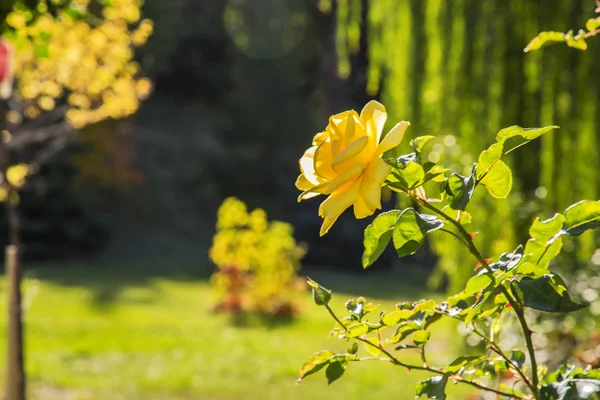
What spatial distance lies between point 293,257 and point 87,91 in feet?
14.7

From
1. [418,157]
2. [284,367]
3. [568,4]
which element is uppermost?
[568,4]

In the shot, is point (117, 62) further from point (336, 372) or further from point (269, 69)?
point (269, 69)

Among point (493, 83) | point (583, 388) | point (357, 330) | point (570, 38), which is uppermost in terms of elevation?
point (493, 83)

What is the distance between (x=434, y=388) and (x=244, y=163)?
1838 cm

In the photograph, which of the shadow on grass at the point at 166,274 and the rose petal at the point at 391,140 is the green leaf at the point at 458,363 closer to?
the rose petal at the point at 391,140

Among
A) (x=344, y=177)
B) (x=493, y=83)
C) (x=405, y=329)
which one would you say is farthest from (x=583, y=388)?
(x=493, y=83)

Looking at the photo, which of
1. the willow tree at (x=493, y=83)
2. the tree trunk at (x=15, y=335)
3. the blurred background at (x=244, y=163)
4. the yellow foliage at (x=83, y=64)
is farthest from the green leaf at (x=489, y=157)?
the yellow foliage at (x=83, y=64)

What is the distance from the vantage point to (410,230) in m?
0.78

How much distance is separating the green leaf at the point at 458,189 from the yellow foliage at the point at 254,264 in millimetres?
8417

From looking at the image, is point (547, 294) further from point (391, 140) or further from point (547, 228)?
point (391, 140)

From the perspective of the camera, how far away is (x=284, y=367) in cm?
595

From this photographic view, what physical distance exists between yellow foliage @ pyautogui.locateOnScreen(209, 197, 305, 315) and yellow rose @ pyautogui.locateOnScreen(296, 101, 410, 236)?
842 cm

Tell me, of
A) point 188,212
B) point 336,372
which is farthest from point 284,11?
point 336,372

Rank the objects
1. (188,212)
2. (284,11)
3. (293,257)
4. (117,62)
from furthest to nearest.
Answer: (284,11)
(188,212)
(293,257)
(117,62)
